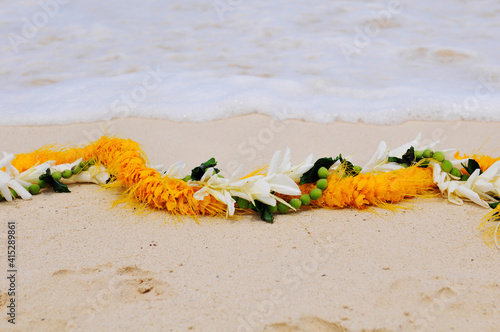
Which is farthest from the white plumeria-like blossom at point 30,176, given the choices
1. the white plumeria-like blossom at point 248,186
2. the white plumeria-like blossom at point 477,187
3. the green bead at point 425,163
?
the white plumeria-like blossom at point 477,187

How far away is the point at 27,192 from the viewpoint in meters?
2.32

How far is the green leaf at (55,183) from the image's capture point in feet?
7.86

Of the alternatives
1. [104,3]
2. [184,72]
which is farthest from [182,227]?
[104,3]

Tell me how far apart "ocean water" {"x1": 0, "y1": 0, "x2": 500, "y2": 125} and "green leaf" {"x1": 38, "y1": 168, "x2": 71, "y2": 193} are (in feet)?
3.99

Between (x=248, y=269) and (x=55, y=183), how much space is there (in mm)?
1252

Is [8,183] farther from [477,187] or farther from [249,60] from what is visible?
[249,60]

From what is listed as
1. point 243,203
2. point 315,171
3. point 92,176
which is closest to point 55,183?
point 92,176

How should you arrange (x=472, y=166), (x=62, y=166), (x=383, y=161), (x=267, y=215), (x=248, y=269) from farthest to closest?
(x=62, y=166) → (x=383, y=161) → (x=472, y=166) → (x=267, y=215) → (x=248, y=269)

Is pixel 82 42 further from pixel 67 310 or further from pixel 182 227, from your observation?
pixel 67 310

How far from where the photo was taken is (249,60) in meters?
4.65

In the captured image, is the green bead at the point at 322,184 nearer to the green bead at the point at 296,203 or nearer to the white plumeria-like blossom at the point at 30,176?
the green bead at the point at 296,203

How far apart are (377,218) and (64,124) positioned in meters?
2.48

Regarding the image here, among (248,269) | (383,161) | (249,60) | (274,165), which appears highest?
(249,60)

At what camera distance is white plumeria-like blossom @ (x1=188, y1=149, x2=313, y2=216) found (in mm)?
2051
